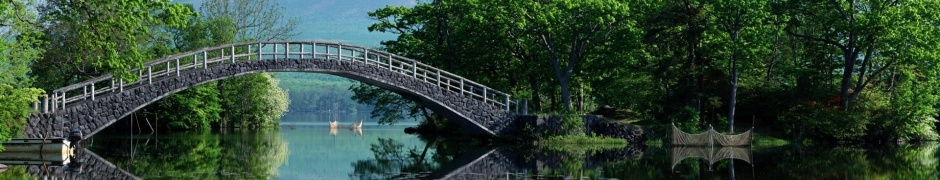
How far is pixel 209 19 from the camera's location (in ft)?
225

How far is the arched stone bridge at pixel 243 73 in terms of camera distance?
3775 centimetres

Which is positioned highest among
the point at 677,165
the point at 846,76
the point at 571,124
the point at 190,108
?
the point at 846,76

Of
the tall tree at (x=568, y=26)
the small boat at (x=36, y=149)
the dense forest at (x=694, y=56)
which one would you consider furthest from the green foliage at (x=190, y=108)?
the small boat at (x=36, y=149)

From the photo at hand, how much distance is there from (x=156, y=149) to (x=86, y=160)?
7.60 m

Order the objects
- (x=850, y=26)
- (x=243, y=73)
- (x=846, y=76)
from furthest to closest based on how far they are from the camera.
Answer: (x=846, y=76) → (x=850, y=26) → (x=243, y=73)

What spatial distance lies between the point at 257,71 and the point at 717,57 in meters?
18.3

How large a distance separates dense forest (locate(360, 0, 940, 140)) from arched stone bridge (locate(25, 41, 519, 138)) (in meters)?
3.55

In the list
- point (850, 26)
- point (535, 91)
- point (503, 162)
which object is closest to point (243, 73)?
point (503, 162)

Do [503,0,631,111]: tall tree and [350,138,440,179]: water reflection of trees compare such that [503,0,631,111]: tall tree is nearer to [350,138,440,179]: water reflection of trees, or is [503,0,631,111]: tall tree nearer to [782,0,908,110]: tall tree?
[350,138,440,179]: water reflection of trees

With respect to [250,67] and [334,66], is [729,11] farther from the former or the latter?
[250,67]

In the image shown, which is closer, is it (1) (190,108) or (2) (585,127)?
(2) (585,127)

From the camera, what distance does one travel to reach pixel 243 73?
138 ft

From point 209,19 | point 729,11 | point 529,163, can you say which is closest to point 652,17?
point 729,11

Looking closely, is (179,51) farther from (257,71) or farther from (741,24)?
(741,24)
